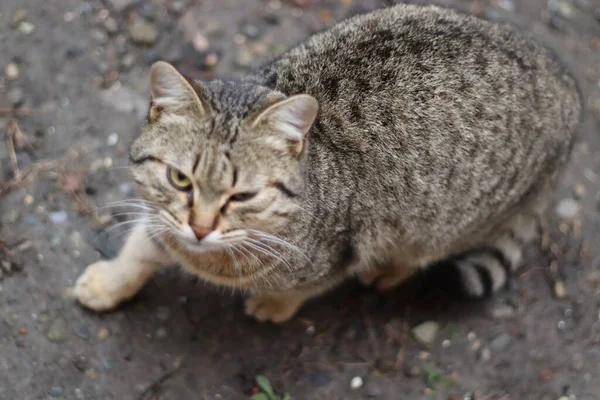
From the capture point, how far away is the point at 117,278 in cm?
279

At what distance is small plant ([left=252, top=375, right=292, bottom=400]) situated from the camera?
2793mm

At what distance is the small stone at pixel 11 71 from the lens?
10.9ft

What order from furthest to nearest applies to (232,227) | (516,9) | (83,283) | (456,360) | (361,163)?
(516,9), (456,360), (83,283), (361,163), (232,227)

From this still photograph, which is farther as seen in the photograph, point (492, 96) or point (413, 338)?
point (413, 338)

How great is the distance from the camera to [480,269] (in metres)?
3.07

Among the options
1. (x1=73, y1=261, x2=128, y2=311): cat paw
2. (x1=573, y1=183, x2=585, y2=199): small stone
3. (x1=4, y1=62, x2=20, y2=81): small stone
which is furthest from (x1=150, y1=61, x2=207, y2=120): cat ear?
(x1=573, y1=183, x2=585, y2=199): small stone

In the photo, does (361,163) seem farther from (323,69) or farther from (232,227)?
(232,227)

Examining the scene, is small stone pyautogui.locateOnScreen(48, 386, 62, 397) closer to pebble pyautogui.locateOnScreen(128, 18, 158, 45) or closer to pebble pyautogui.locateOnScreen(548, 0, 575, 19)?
pebble pyautogui.locateOnScreen(128, 18, 158, 45)

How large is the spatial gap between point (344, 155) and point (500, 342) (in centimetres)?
132

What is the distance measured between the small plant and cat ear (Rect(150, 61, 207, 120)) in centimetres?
125

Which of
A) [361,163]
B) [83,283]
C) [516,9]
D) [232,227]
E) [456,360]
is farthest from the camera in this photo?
[516,9]

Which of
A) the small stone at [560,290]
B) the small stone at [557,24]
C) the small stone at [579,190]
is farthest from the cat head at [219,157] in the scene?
the small stone at [557,24]

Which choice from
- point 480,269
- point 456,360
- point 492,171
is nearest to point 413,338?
point 456,360

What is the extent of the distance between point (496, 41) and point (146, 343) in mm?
1915
